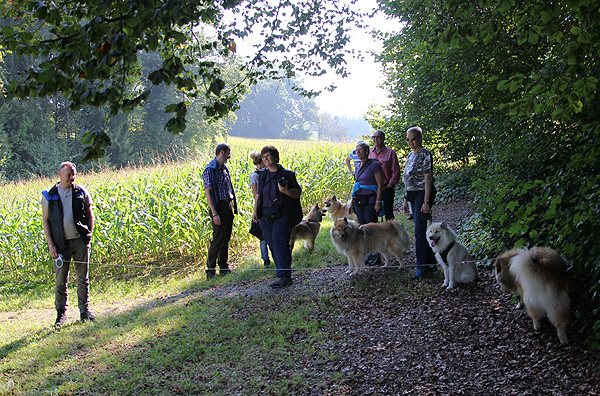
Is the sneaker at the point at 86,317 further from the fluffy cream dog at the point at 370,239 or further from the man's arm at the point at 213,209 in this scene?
the fluffy cream dog at the point at 370,239

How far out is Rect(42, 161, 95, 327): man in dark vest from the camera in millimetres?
5262

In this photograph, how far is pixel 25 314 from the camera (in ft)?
22.0

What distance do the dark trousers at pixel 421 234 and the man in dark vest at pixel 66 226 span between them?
4.21 m

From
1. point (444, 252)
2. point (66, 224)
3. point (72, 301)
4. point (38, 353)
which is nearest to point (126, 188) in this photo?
point (72, 301)

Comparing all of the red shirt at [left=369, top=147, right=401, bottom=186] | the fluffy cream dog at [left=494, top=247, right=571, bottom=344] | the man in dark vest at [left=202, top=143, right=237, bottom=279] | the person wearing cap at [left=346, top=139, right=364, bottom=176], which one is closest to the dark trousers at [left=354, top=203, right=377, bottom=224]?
the red shirt at [left=369, top=147, right=401, bottom=186]

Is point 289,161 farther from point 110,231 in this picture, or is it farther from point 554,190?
point 554,190

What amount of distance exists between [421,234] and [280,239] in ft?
6.13

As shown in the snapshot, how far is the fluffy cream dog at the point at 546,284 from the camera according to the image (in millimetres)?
3303

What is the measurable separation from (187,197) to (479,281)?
19.0ft

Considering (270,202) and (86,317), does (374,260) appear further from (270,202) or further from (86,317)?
(86,317)

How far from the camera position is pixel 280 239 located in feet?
18.6

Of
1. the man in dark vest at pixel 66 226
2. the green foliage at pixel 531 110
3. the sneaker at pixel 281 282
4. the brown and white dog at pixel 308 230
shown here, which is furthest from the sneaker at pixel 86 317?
the green foliage at pixel 531 110

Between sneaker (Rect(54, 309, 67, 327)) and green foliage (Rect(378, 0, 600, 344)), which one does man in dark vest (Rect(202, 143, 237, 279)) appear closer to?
sneaker (Rect(54, 309, 67, 327))

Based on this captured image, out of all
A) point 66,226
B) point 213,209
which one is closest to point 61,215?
point 66,226
